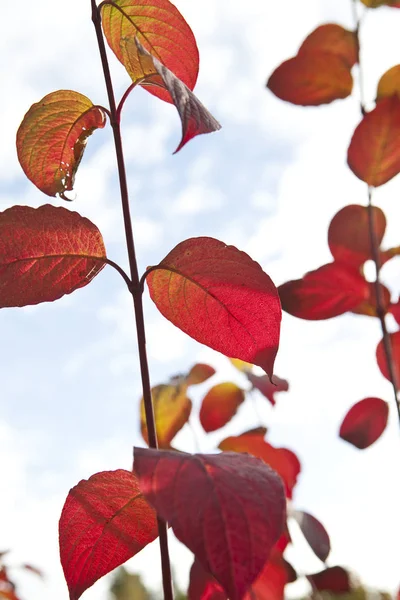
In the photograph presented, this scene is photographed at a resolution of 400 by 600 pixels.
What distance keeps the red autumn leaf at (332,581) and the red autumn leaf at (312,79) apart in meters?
0.50

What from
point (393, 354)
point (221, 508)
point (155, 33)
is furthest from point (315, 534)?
point (155, 33)

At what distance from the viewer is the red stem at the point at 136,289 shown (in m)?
0.45

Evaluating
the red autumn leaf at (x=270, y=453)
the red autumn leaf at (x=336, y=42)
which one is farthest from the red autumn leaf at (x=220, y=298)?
the red autumn leaf at (x=336, y=42)

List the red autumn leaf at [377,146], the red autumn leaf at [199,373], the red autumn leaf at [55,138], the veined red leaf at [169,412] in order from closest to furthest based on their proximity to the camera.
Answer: the red autumn leaf at [55,138] < the red autumn leaf at [377,146] < the veined red leaf at [169,412] < the red autumn leaf at [199,373]

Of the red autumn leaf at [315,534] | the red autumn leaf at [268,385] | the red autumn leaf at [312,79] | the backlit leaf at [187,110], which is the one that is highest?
the red autumn leaf at [312,79]

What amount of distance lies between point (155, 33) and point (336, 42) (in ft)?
0.89

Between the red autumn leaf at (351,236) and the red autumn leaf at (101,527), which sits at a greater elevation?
the red autumn leaf at (351,236)

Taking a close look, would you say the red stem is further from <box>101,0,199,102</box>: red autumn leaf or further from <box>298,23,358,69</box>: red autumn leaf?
<box>298,23,358,69</box>: red autumn leaf

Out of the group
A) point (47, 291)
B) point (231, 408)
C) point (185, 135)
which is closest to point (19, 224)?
point (47, 291)

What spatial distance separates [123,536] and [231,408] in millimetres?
450

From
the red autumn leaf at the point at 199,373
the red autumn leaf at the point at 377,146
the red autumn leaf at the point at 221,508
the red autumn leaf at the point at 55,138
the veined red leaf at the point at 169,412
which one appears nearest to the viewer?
the red autumn leaf at the point at 221,508

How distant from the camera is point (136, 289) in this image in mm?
495

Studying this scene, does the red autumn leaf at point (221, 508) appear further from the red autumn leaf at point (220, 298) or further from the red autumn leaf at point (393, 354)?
the red autumn leaf at point (393, 354)

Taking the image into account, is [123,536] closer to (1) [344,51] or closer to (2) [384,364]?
(2) [384,364]
